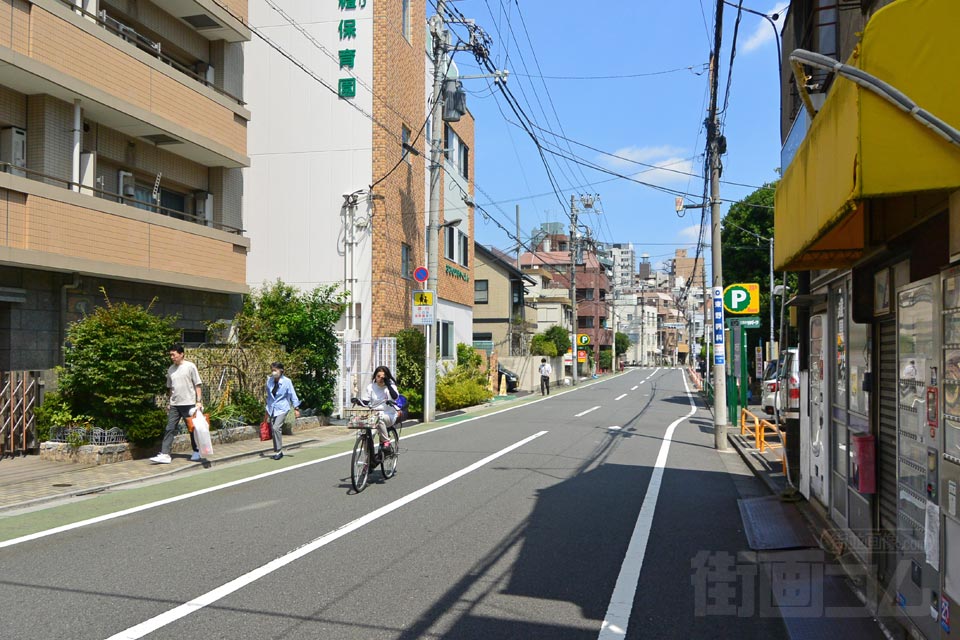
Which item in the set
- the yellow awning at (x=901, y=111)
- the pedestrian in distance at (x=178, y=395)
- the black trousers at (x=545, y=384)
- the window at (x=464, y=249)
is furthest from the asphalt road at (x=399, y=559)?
the black trousers at (x=545, y=384)

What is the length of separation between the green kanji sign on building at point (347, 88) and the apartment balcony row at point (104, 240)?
613 cm

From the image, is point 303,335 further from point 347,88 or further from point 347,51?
point 347,51

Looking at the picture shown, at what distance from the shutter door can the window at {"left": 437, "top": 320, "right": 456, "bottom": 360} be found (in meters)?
22.4

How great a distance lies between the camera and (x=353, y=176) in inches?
898

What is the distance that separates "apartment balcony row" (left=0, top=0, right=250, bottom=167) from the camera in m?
13.0

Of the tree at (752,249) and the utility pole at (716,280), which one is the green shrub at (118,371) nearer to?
the utility pole at (716,280)

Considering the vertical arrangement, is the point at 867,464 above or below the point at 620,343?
below

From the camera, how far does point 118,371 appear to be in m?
11.8

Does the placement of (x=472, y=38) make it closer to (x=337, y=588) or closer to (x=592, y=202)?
(x=337, y=588)

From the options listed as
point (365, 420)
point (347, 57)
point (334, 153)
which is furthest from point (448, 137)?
point (365, 420)

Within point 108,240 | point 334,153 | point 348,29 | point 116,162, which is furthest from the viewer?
point 334,153

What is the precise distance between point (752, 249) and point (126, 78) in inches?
1295

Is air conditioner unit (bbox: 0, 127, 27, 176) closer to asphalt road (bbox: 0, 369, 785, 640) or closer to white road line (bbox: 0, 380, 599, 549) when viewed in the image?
asphalt road (bbox: 0, 369, 785, 640)

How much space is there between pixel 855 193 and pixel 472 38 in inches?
727
